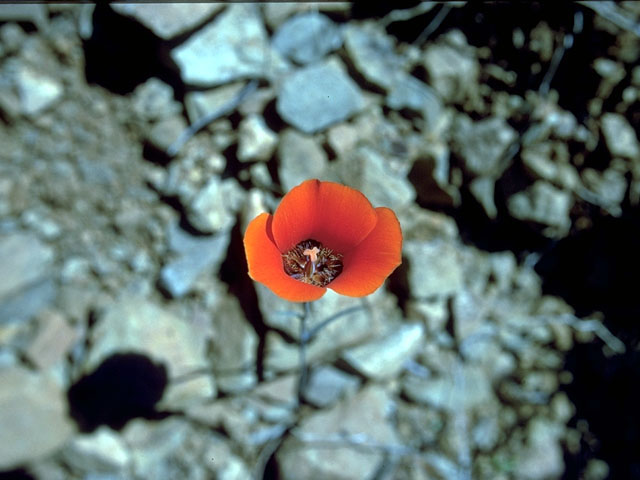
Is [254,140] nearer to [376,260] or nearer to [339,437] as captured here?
[376,260]

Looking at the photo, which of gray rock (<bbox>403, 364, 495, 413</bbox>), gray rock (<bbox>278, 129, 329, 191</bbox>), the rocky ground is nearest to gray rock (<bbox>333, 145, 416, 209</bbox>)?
the rocky ground

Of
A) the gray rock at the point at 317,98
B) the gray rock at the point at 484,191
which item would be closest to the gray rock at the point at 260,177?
the gray rock at the point at 317,98

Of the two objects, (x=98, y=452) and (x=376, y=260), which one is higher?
(x=376, y=260)

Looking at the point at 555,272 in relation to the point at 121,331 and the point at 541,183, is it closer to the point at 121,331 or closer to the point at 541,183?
the point at 541,183

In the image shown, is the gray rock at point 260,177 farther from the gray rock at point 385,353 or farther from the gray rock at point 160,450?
the gray rock at point 160,450

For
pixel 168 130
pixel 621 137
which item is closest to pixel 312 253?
pixel 168 130

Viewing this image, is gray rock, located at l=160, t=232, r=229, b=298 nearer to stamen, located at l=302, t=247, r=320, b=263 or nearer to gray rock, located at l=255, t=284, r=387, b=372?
gray rock, located at l=255, t=284, r=387, b=372

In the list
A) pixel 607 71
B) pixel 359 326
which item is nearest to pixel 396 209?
pixel 359 326
